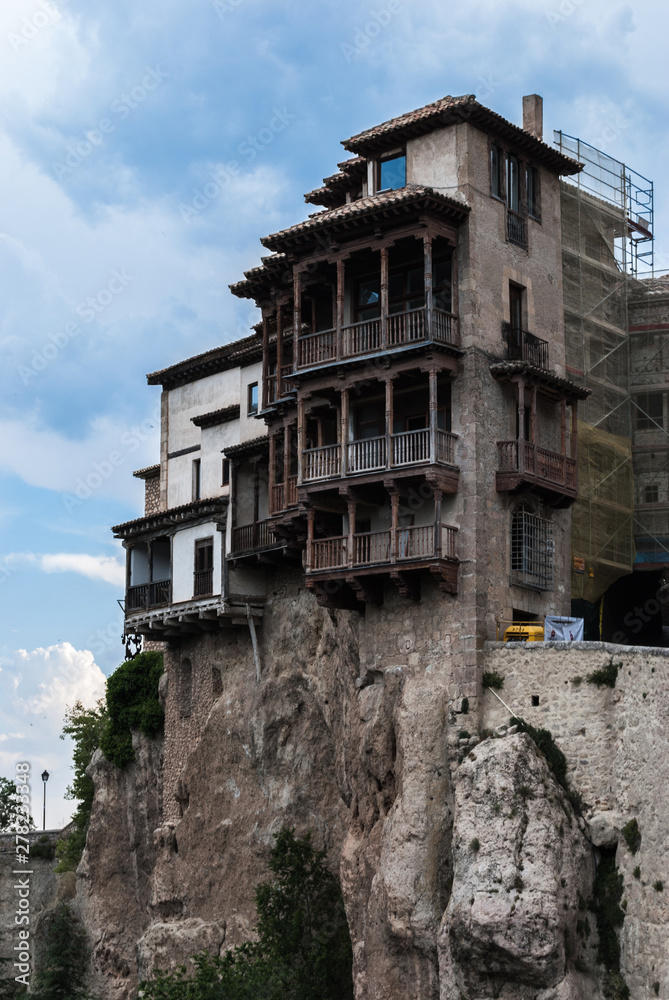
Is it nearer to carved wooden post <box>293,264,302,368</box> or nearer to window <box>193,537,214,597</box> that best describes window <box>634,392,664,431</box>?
carved wooden post <box>293,264,302,368</box>

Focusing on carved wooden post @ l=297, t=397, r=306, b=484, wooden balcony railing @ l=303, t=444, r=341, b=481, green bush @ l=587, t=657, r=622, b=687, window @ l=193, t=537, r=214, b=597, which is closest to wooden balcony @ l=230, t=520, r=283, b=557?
window @ l=193, t=537, r=214, b=597

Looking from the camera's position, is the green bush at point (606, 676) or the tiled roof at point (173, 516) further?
the tiled roof at point (173, 516)

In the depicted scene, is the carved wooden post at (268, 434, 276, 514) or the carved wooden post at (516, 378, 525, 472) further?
the carved wooden post at (268, 434, 276, 514)

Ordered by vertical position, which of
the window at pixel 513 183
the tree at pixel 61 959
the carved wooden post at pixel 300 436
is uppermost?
the window at pixel 513 183

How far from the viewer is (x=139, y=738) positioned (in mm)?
64062

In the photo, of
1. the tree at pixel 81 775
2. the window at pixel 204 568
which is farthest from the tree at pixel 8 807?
the window at pixel 204 568

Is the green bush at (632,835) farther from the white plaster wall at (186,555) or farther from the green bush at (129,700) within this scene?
the green bush at (129,700)

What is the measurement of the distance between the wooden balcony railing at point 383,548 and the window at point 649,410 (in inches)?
513

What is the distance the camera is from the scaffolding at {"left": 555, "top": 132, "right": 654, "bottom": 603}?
169 feet

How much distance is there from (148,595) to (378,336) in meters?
17.9

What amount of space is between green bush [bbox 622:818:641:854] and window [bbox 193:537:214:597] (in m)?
20.8

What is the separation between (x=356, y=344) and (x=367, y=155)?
688 centimetres

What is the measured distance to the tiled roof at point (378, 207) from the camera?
45625mm

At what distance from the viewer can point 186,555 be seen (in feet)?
191
